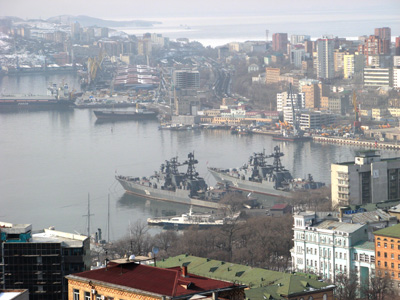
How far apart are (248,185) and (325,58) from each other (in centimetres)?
2501

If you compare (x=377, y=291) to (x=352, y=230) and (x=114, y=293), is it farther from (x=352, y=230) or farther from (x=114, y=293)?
(x=114, y=293)

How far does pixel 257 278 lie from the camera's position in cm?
1075

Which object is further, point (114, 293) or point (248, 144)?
point (248, 144)

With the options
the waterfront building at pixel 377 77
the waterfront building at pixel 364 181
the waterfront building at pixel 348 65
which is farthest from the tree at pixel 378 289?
the waterfront building at pixel 348 65

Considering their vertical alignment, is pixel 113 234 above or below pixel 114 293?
below

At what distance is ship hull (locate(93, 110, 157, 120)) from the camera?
41.8m

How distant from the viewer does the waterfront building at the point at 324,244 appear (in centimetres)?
1306

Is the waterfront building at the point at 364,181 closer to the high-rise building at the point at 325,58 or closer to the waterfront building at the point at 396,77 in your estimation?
the waterfront building at the point at 396,77

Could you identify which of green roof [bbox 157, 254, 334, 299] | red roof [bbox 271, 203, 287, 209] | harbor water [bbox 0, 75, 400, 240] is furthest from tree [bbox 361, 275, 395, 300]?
red roof [bbox 271, 203, 287, 209]

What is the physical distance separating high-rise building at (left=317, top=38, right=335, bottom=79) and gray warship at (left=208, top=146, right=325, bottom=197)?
2301 centimetres

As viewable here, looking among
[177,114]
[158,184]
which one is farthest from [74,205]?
[177,114]

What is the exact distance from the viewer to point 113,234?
18.0m

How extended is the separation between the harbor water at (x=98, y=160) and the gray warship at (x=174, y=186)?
0.30 m

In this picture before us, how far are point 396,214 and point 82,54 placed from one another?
6115cm
